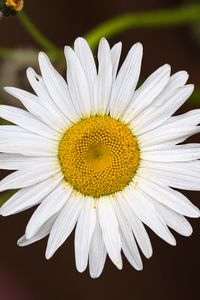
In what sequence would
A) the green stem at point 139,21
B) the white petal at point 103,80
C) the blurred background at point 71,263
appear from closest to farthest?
1. the white petal at point 103,80
2. the green stem at point 139,21
3. the blurred background at point 71,263

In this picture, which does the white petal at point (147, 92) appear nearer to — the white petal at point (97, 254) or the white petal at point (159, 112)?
the white petal at point (159, 112)

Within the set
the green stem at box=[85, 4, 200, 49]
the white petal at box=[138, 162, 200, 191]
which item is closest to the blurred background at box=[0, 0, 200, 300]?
the green stem at box=[85, 4, 200, 49]

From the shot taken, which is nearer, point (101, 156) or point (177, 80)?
point (177, 80)

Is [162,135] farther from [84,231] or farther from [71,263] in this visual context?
[71,263]

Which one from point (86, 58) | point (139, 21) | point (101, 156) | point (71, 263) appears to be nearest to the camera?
point (86, 58)

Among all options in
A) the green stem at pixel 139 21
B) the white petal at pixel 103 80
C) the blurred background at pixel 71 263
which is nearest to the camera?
the white petal at pixel 103 80

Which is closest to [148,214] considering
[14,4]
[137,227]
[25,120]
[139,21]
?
[137,227]

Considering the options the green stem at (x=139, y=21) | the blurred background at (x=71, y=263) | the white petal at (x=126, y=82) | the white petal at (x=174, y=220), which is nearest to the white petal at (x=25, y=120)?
the white petal at (x=126, y=82)
